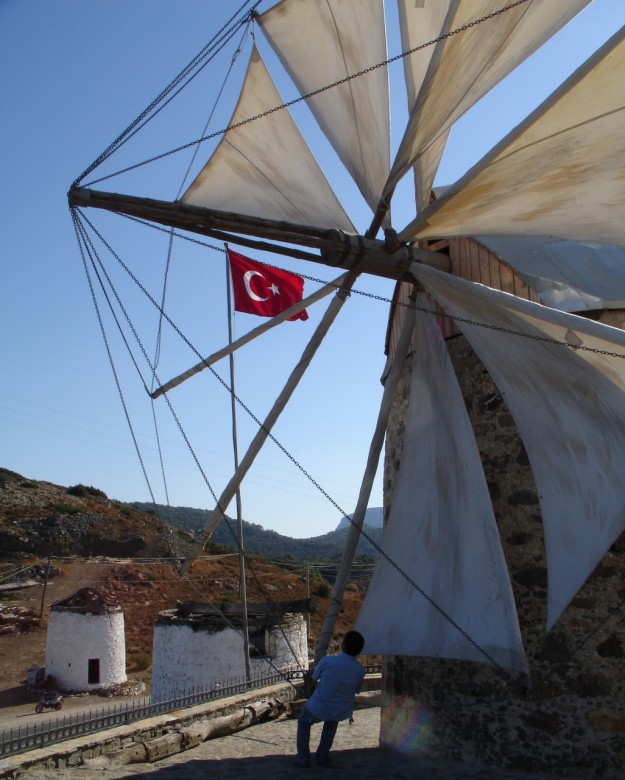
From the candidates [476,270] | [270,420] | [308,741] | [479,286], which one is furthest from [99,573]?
[479,286]

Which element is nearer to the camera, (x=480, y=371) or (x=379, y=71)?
(x=480, y=371)

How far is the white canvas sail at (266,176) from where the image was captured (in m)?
8.28

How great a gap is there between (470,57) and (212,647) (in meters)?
10.9

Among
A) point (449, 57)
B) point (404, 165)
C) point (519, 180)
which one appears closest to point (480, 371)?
point (519, 180)

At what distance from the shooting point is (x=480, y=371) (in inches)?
257

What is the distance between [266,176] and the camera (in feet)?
27.9

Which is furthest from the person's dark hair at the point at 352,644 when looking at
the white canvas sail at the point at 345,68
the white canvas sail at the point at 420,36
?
the white canvas sail at the point at 420,36

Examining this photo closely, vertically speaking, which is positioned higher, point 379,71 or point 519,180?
point 379,71

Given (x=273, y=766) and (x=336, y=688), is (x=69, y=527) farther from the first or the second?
(x=336, y=688)

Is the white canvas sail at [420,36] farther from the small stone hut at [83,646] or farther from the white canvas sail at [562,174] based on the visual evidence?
the small stone hut at [83,646]

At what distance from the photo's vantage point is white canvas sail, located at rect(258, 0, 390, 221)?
7.86m

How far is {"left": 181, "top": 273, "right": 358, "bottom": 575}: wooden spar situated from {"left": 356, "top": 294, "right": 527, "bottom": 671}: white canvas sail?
3.00 feet

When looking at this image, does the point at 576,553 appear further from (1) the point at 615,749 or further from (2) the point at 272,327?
(2) the point at 272,327

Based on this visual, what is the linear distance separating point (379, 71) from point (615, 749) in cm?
665
